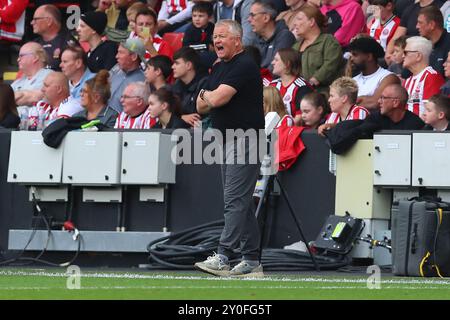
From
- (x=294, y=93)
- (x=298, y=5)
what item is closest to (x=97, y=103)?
(x=294, y=93)

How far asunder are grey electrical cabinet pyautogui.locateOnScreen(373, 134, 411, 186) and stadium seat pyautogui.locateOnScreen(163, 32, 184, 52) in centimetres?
558

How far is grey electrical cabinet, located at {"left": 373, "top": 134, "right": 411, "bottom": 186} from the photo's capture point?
1409cm

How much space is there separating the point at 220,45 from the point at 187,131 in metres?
3.09

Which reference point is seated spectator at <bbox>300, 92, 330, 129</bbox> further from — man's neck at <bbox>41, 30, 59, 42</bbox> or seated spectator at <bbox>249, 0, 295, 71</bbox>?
man's neck at <bbox>41, 30, 59, 42</bbox>

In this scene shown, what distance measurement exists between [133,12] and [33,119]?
11.7ft

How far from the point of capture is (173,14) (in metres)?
20.6

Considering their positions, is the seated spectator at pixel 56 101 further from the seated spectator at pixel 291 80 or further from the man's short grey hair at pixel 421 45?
the man's short grey hair at pixel 421 45

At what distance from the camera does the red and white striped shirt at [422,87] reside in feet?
50.5

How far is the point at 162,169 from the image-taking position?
1503 centimetres

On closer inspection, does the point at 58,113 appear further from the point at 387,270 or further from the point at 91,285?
A: the point at 91,285

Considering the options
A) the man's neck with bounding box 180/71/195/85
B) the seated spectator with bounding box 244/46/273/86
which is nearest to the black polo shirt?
the seated spectator with bounding box 244/46/273/86

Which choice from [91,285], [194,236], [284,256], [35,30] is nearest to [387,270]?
[284,256]

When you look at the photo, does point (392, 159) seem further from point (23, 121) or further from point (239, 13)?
point (239, 13)

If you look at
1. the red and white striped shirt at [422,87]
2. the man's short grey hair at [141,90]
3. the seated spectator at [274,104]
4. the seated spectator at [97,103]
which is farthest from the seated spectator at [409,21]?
the seated spectator at [97,103]
